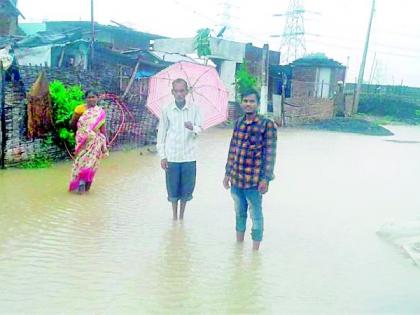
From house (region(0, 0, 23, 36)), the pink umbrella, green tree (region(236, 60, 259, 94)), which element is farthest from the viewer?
green tree (region(236, 60, 259, 94))

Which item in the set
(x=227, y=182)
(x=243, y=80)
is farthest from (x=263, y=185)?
(x=243, y=80)

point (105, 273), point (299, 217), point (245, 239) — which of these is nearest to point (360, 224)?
point (299, 217)

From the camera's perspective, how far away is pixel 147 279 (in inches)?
165

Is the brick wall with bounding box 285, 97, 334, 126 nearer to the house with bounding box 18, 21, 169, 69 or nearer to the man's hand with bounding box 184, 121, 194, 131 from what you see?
the house with bounding box 18, 21, 169, 69

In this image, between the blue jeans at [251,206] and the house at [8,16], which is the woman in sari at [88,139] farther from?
the house at [8,16]

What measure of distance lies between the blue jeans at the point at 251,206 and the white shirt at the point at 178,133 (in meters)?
0.93

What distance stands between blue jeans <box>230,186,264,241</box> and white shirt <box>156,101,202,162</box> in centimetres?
93

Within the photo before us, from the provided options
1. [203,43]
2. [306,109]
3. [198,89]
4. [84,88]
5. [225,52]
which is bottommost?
[306,109]

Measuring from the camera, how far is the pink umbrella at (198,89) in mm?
6738

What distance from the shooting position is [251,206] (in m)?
4.83

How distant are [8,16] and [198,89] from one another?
1749 centimetres

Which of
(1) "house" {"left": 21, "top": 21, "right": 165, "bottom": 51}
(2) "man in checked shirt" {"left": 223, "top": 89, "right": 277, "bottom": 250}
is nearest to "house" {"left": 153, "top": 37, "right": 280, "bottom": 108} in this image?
(1) "house" {"left": 21, "top": 21, "right": 165, "bottom": 51}

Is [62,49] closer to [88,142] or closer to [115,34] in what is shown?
[115,34]

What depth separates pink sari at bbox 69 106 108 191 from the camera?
274 inches
